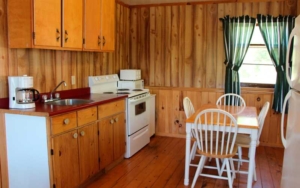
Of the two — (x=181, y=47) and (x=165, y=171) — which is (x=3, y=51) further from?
(x=181, y=47)

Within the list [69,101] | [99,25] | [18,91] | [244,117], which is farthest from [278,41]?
[18,91]

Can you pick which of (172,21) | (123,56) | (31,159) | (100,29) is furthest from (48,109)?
(172,21)

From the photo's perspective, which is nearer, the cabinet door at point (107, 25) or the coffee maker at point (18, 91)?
the coffee maker at point (18, 91)

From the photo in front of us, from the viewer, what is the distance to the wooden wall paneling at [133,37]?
5070 mm

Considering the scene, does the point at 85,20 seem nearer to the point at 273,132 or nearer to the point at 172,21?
the point at 172,21

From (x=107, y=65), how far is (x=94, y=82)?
1.90 ft

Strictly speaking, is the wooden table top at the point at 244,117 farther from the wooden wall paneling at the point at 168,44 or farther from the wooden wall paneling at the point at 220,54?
the wooden wall paneling at the point at 168,44

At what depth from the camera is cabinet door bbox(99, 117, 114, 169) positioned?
321 cm

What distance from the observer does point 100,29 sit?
3580 millimetres

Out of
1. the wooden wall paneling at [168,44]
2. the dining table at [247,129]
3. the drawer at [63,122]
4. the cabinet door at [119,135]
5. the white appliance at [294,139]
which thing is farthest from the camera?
the wooden wall paneling at [168,44]

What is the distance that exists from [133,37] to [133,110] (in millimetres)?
1706

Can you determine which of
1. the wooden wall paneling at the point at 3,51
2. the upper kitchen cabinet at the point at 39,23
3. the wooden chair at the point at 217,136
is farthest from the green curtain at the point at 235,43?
the wooden wall paneling at the point at 3,51

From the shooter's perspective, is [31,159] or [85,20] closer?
[31,159]

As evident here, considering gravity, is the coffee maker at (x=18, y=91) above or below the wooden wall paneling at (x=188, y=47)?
below
